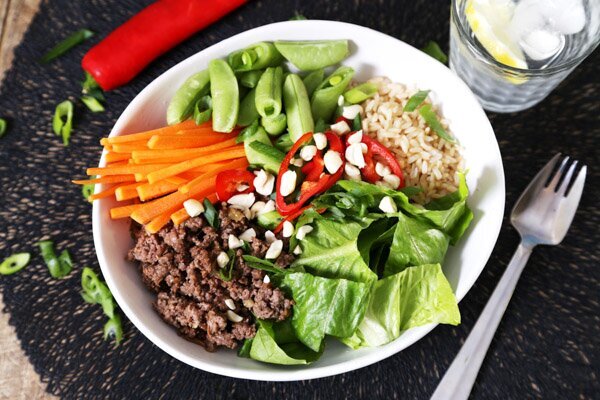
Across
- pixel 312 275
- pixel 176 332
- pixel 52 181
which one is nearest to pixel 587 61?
pixel 312 275

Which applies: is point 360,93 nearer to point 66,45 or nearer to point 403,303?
point 403,303

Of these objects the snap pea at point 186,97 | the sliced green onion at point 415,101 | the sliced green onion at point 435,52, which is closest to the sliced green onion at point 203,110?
the snap pea at point 186,97

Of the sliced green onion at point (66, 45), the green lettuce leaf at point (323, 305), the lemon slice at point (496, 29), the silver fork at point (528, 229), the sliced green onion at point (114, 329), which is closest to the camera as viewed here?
the green lettuce leaf at point (323, 305)

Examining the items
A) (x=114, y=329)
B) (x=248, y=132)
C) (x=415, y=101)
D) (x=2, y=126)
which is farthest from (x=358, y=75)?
(x=2, y=126)

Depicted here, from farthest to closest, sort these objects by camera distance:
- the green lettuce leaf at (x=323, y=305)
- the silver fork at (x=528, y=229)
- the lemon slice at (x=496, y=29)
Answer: the silver fork at (x=528, y=229)
the lemon slice at (x=496, y=29)
the green lettuce leaf at (x=323, y=305)

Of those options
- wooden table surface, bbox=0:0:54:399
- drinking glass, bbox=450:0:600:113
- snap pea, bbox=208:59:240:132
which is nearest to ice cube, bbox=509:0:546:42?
drinking glass, bbox=450:0:600:113

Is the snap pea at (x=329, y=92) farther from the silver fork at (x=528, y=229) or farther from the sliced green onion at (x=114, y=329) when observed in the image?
the sliced green onion at (x=114, y=329)

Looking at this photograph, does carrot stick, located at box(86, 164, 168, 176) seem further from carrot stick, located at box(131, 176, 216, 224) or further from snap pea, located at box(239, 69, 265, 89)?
snap pea, located at box(239, 69, 265, 89)
